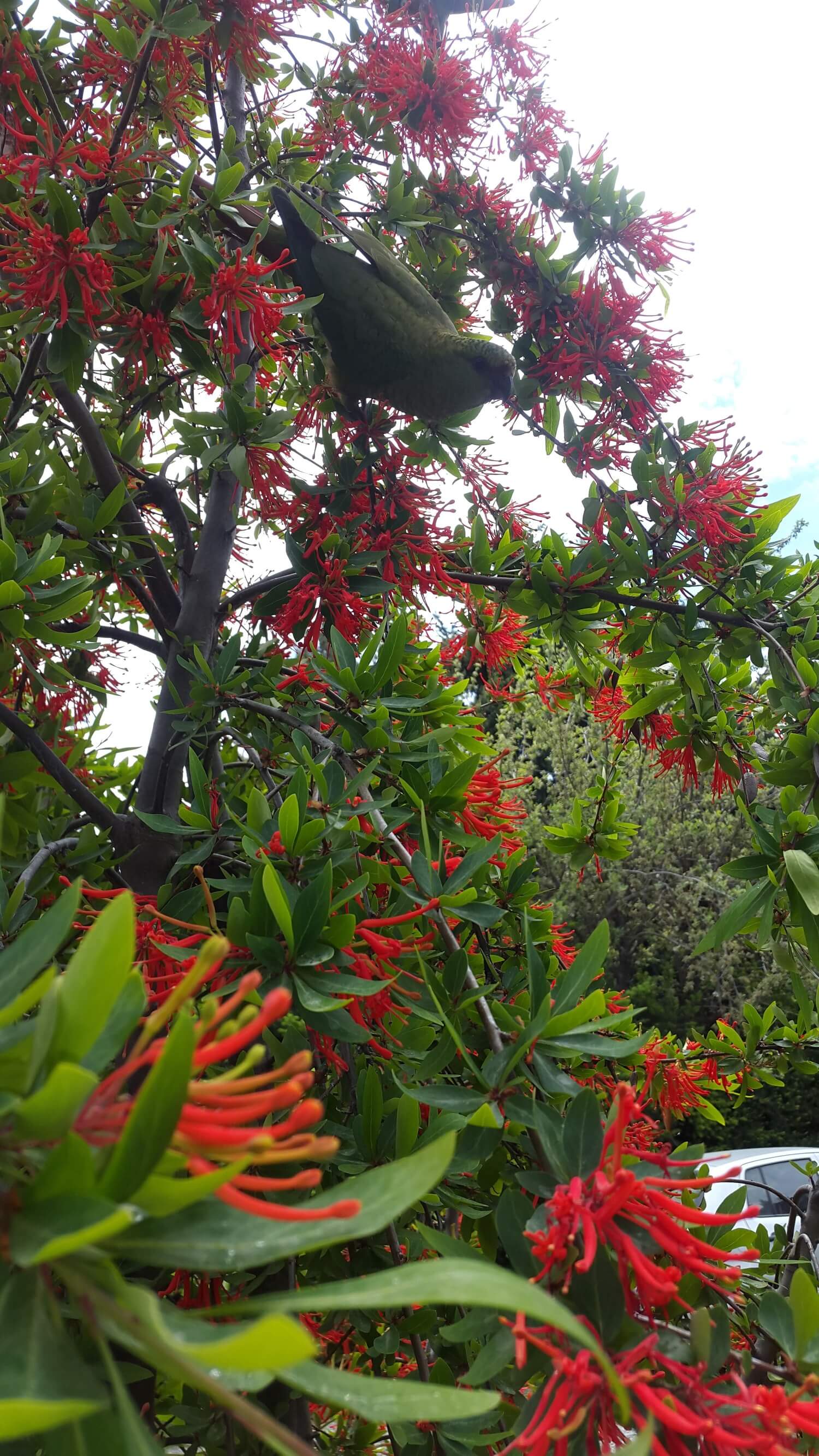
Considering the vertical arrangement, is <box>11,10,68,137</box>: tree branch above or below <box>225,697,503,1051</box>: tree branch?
above

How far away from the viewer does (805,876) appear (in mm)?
923

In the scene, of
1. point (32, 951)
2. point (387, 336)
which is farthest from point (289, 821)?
point (387, 336)

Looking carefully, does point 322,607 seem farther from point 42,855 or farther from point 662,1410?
point 662,1410

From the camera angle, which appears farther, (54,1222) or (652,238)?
(652,238)

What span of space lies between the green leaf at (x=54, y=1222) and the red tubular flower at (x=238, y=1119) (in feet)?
0.10

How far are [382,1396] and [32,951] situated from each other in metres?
0.24

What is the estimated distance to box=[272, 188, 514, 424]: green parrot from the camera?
125cm

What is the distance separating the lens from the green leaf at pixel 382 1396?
0.28m

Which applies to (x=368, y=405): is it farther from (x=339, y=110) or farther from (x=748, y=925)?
(x=748, y=925)

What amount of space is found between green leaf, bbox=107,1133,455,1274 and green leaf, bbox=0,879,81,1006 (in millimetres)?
130

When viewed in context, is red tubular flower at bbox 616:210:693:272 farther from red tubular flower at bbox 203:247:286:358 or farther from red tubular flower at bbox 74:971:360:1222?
red tubular flower at bbox 74:971:360:1222

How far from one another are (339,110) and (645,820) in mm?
6729

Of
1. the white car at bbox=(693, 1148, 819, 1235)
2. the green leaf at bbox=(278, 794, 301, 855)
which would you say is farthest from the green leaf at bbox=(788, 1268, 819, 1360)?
the white car at bbox=(693, 1148, 819, 1235)

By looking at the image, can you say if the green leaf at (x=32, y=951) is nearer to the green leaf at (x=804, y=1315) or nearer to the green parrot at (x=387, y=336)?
the green leaf at (x=804, y=1315)
